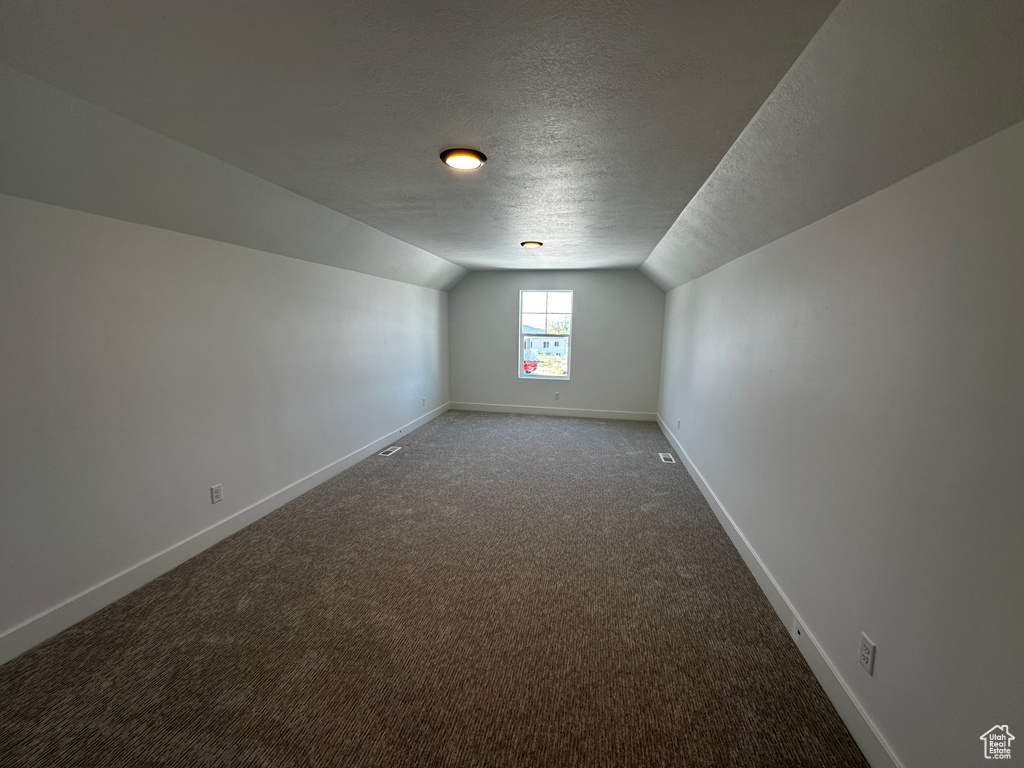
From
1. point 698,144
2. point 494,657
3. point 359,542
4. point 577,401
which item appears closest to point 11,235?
point 359,542

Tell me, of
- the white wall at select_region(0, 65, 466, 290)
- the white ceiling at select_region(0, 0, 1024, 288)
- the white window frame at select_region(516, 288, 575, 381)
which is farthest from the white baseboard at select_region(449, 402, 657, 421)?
the white ceiling at select_region(0, 0, 1024, 288)

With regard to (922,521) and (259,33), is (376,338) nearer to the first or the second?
(259,33)

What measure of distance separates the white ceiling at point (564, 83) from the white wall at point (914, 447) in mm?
206

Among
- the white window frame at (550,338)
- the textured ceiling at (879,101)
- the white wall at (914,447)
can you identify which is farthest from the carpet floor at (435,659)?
the white window frame at (550,338)

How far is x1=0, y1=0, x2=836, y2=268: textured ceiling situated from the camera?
3.43 feet

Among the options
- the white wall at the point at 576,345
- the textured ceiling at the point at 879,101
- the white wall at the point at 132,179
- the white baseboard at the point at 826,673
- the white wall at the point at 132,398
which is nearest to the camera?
the textured ceiling at the point at 879,101

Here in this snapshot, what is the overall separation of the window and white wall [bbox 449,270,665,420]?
0.12 meters

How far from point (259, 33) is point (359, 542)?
8.82 ft

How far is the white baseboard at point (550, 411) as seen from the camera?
6.34 metres

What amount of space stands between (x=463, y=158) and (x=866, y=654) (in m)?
2.57

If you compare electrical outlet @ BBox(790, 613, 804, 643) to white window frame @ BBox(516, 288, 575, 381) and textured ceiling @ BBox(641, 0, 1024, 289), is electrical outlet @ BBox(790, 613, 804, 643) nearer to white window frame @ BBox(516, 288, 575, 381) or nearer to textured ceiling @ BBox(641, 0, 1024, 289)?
textured ceiling @ BBox(641, 0, 1024, 289)

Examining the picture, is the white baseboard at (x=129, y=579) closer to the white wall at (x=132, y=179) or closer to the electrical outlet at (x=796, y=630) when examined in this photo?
the white wall at (x=132, y=179)

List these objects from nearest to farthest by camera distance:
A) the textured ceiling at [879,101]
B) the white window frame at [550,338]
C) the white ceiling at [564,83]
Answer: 1. the textured ceiling at [879,101]
2. the white ceiling at [564,83]
3. the white window frame at [550,338]

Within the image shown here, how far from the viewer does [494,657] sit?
6.09 ft
